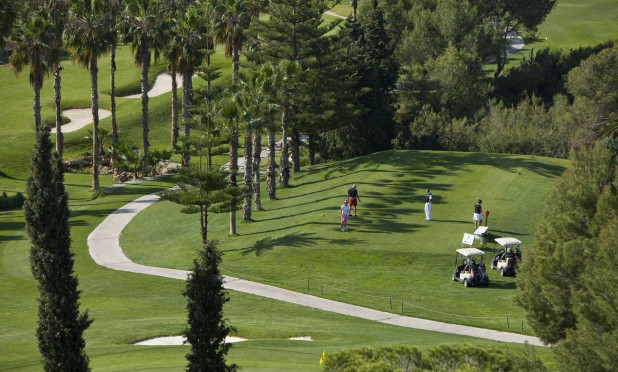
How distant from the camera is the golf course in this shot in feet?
93.7

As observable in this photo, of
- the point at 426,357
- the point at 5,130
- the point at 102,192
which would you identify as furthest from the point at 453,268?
the point at 5,130

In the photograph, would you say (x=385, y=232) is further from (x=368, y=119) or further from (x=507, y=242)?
(x=368, y=119)

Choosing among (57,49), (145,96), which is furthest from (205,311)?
(145,96)

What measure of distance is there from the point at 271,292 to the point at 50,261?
17.6 metres

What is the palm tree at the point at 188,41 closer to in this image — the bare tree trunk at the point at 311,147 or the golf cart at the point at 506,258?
the bare tree trunk at the point at 311,147

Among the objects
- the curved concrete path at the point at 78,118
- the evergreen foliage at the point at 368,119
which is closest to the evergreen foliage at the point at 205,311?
the evergreen foliage at the point at 368,119

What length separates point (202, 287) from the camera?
18.4 metres

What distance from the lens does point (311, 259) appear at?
40.5 meters

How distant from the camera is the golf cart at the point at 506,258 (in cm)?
3744

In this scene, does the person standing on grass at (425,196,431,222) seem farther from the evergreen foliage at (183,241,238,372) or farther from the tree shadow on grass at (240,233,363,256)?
the evergreen foliage at (183,241,238,372)

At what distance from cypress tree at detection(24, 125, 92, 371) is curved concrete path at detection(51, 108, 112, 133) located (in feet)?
205

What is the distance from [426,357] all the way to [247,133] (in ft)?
87.7

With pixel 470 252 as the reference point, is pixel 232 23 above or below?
above

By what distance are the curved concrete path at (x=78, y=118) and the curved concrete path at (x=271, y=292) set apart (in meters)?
30.0
